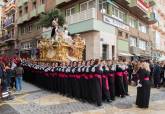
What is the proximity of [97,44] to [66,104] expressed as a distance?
1504 cm

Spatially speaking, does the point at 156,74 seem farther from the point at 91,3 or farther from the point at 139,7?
the point at 139,7

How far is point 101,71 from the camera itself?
11.9 metres

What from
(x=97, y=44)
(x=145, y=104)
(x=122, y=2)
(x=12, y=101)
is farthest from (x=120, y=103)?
(x=122, y=2)

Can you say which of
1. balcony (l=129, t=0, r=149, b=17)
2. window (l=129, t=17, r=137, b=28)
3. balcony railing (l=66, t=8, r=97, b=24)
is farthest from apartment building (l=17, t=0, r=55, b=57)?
window (l=129, t=17, r=137, b=28)

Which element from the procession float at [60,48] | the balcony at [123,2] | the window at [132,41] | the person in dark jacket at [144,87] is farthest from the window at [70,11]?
the person in dark jacket at [144,87]

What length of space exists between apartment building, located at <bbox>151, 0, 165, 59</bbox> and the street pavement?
32685 millimetres

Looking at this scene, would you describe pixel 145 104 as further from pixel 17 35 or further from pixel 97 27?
pixel 17 35

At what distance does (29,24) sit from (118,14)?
585 inches

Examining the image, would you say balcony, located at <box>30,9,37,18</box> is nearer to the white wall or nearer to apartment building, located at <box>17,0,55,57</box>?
apartment building, located at <box>17,0,55,57</box>

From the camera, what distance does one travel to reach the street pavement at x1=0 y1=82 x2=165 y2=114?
1042 cm

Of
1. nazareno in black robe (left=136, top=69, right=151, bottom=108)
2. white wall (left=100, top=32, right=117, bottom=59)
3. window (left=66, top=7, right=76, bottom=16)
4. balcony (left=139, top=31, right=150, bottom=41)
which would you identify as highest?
window (left=66, top=7, right=76, bottom=16)

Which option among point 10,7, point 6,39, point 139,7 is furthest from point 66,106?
point 10,7

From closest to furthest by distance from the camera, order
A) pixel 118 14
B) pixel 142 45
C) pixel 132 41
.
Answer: pixel 118 14 < pixel 132 41 < pixel 142 45

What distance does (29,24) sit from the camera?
40.3 meters
